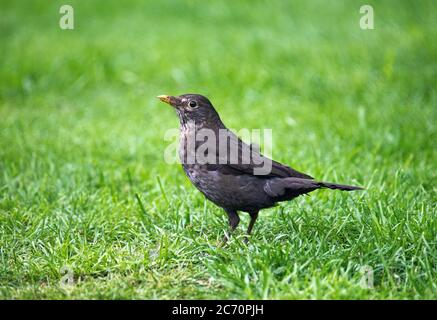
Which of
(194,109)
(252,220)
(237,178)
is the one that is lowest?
(252,220)

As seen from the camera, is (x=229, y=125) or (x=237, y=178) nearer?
(x=237, y=178)

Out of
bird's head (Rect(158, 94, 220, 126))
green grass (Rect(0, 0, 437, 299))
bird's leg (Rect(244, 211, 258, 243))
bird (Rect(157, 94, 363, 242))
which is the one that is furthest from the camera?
bird's head (Rect(158, 94, 220, 126))

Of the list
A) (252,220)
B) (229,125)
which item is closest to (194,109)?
(252,220)

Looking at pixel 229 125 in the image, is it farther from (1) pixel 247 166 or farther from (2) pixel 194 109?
(1) pixel 247 166

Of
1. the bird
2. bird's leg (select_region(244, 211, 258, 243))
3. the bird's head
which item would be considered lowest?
bird's leg (select_region(244, 211, 258, 243))

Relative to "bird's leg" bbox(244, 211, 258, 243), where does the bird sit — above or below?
above

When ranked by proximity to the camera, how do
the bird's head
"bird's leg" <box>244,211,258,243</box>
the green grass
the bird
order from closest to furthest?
1. the green grass
2. the bird
3. "bird's leg" <box>244,211,258,243</box>
4. the bird's head

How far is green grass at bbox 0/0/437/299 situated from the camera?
3732 millimetres

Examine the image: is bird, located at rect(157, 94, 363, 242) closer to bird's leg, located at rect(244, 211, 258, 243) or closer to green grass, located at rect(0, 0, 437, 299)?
bird's leg, located at rect(244, 211, 258, 243)

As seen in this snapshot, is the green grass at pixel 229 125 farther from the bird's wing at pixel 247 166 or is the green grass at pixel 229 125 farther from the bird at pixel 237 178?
the bird's wing at pixel 247 166

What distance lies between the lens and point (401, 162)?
5.72 metres

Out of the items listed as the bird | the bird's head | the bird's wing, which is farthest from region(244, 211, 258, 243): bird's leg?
the bird's head

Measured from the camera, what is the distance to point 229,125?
688 cm

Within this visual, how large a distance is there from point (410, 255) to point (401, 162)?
6.68ft
